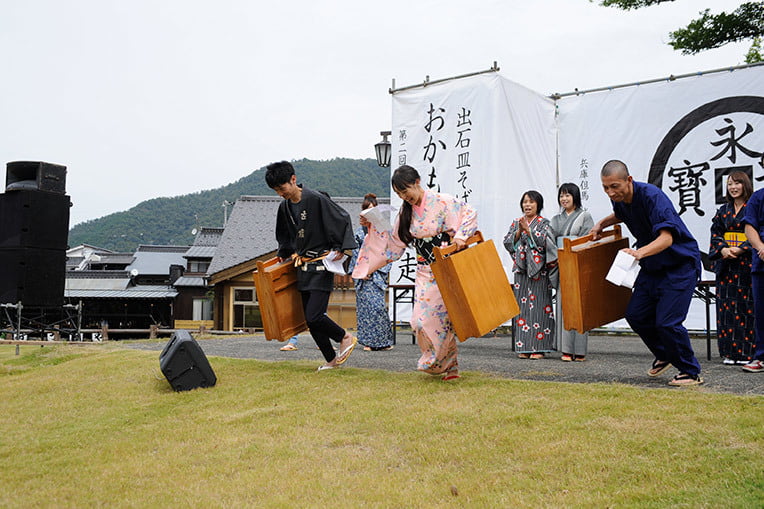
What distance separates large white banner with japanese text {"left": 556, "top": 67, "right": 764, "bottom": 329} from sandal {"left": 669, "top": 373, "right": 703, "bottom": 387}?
5.77m

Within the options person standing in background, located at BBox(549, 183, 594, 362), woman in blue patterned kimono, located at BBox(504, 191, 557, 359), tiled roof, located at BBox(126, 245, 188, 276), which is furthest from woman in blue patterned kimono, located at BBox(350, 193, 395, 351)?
tiled roof, located at BBox(126, 245, 188, 276)

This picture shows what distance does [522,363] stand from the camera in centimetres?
661

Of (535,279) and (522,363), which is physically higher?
(535,279)

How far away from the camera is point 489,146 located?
10.9m

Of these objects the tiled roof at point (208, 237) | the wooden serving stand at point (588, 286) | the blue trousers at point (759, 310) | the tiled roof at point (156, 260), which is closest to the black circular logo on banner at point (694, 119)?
the blue trousers at point (759, 310)

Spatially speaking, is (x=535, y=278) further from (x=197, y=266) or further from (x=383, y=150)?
(x=197, y=266)

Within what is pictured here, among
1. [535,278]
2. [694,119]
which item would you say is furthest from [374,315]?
[694,119]

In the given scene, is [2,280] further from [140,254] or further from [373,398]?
[140,254]

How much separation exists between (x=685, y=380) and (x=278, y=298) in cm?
351

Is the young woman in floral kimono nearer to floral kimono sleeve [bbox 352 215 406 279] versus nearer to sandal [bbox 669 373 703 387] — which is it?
floral kimono sleeve [bbox 352 215 406 279]

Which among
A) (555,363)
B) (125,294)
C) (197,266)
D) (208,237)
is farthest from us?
(208,237)

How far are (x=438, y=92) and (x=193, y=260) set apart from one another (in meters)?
21.3

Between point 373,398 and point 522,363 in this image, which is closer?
point 373,398

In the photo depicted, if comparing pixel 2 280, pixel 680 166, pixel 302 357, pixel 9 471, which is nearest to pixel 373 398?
pixel 9 471
